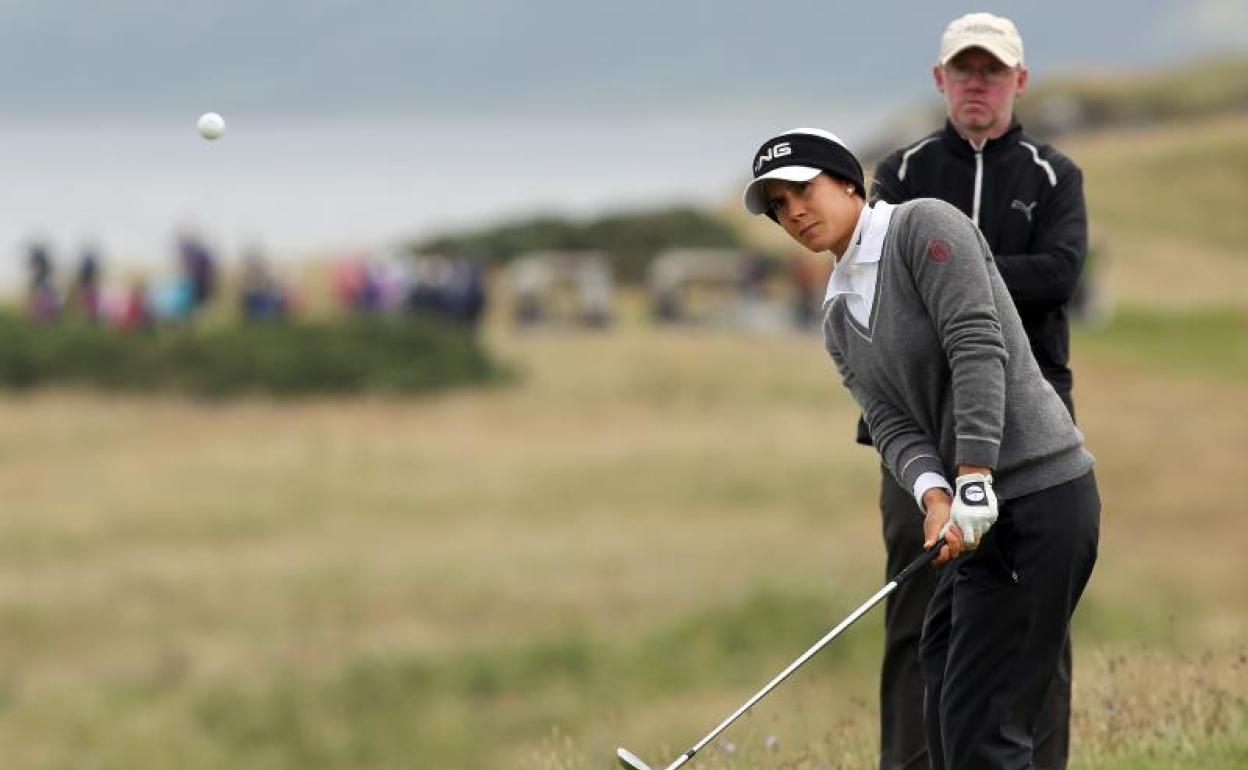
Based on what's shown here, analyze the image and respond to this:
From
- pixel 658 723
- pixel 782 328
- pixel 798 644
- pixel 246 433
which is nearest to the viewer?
pixel 658 723

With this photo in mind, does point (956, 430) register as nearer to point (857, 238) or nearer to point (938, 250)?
point (938, 250)

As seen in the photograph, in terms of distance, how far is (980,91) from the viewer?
23.6 ft

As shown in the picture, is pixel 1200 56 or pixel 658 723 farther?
pixel 1200 56

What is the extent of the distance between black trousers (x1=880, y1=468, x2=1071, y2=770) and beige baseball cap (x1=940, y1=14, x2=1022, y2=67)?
1424mm

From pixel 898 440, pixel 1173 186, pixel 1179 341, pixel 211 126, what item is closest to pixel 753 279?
pixel 1179 341

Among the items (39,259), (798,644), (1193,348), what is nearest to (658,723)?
(798,644)

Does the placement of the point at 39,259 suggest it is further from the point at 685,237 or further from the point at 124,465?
the point at 685,237

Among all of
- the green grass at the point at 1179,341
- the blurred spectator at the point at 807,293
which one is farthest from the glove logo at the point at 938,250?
the blurred spectator at the point at 807,293

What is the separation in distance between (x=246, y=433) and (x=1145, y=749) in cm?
3134

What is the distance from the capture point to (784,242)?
220ft

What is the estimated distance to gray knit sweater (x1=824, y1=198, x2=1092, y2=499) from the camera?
573cm

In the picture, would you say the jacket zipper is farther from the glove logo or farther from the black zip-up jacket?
the glove logo

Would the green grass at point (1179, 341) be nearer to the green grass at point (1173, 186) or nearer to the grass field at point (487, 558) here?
the grass field at point (487, 558)

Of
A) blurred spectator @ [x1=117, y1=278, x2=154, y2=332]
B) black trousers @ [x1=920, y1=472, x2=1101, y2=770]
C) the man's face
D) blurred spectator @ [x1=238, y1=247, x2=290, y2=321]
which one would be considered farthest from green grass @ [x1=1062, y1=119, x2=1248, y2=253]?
black trousers @ [x1=920, y1=472, x2=1101, y2=770]
